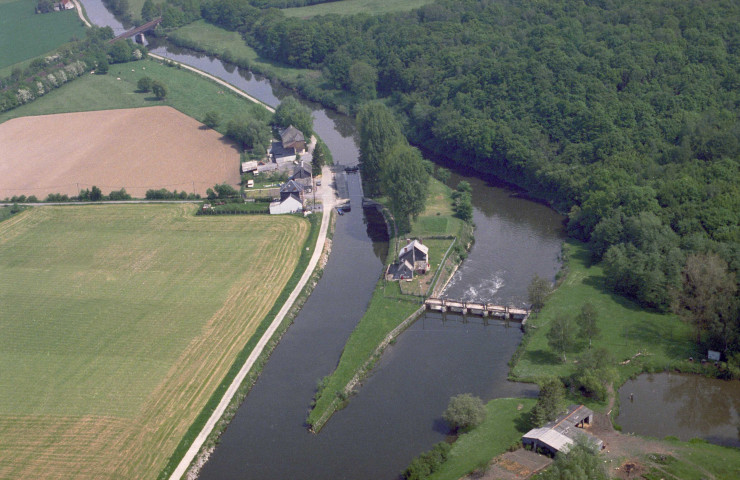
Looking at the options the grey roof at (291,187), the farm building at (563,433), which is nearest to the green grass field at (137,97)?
the grey roof at (291,187)

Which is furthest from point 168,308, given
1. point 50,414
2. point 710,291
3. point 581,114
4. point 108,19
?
point 108,19

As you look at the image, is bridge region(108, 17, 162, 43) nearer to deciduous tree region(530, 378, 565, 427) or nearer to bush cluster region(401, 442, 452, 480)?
bush cluster region(401, 442, 452, 480)

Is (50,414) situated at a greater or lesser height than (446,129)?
lesser

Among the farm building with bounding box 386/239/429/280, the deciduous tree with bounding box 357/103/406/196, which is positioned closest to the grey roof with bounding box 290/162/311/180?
the deciduous tree with bounding box 357/103/406/196

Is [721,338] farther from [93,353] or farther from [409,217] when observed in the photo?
[93,353]

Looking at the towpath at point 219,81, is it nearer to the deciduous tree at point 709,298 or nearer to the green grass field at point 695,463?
the deciduous tree at point 709,298

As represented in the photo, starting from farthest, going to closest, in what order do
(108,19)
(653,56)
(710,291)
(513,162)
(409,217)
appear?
1. (108,19)
2. (653,56)
3. (513,162)
4. (409,217)
5. (710,291)

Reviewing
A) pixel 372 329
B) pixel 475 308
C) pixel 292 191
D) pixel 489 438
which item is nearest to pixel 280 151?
pixel 292 191
